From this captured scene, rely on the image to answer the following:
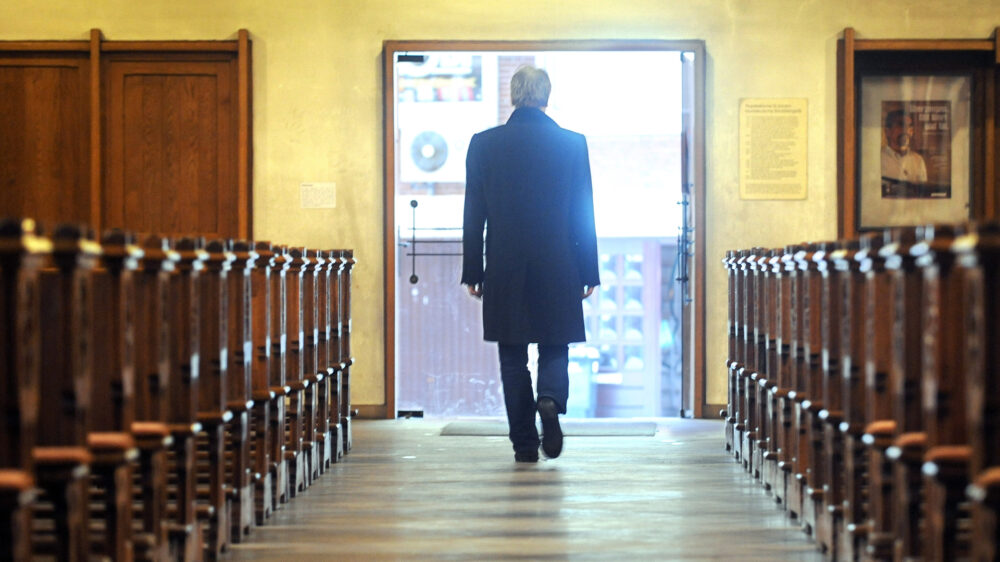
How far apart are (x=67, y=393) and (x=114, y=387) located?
0.35 m

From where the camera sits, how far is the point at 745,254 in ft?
18.4

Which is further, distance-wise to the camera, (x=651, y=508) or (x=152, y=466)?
(x=651, y=508)

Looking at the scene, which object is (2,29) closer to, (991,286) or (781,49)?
(781,49)

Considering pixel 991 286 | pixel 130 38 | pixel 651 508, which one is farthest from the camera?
pixel 130 38

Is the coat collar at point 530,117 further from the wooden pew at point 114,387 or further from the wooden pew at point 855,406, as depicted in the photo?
the wooden pew at point 114,387

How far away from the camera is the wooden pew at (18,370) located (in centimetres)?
221

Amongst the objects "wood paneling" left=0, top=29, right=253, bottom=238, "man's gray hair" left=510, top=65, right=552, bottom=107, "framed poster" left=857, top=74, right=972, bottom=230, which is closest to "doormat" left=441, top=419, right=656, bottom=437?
"wood paneling" left=0, top=29, right=253, bottom=238

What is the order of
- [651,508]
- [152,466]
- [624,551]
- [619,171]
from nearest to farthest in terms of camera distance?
[152,466] → [624,551] → [651,508] → [619,171]

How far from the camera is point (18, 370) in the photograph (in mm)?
2266

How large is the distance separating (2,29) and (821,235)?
16.5 ft

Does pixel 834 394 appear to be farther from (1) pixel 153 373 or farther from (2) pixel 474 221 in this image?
(2) pixel 474 221

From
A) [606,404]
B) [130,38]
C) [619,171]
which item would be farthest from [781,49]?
[619,171]

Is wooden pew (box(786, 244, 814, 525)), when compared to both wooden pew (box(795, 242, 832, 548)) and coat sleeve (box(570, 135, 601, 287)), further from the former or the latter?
coat sleeve (box(570, 135, 601, 287))

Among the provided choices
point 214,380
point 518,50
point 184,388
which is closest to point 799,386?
point 214,380
